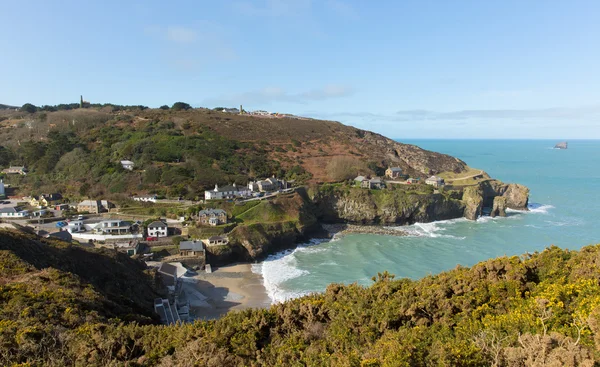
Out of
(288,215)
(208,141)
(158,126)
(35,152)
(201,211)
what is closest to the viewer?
(201,211)

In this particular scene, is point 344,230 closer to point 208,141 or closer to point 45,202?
point 208,141

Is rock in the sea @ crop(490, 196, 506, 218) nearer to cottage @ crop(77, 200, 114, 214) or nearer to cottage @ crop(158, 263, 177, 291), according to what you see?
cottage @ crop(158, 263, 177, 291)

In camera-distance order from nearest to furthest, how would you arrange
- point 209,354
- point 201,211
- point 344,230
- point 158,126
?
1. point 209,354
2. point 201,211
3. point 344,230
4. point 158,126

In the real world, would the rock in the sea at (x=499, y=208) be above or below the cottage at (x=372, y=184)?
below

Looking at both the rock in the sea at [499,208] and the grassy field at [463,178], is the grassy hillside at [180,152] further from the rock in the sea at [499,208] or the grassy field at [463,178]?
the rock in the sea at [499,208]

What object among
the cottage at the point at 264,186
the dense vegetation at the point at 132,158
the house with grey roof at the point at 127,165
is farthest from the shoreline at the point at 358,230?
the house with grey roof at the point at 127,165

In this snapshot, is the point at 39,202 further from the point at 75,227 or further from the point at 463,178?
the point at 463,178

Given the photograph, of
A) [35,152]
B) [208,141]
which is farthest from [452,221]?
[35,152]

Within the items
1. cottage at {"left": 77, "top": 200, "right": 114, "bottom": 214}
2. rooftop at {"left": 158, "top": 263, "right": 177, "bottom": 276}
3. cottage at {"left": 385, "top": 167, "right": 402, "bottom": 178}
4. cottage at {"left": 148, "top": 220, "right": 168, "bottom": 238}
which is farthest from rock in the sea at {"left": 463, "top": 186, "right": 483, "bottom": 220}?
cottage at {"left": 77, "top": 200, "right": 114, "bottom": 214}
